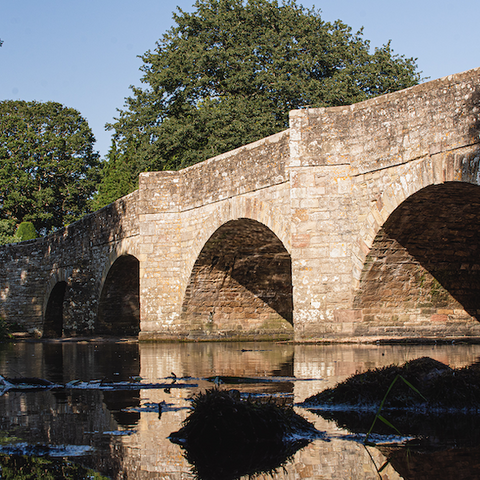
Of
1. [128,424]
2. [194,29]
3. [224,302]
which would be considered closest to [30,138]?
[194,29]

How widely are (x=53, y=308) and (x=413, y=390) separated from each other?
1976cm

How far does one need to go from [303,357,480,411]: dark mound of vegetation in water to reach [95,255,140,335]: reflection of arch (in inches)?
530

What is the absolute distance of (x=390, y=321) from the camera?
10.4 m

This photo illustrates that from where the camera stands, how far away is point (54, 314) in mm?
22453

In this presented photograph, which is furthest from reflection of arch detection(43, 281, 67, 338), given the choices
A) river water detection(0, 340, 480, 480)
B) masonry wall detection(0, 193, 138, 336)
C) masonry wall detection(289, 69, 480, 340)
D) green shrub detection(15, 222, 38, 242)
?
river water detection(0, 340, 480, 480)

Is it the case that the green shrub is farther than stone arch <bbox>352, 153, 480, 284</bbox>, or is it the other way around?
the green shrub

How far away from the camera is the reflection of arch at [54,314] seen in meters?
22.0

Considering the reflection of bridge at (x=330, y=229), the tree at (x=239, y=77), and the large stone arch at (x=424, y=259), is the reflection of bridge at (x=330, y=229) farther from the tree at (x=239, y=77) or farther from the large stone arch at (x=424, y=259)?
the tree at (x=239, y=77)

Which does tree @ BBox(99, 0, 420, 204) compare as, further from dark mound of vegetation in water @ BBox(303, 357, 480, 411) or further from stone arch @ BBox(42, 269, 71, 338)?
dark mound of vegetation in water @ BBox(303, 357, 480, 411)

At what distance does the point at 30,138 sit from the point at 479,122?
Result: 26962 millimetres

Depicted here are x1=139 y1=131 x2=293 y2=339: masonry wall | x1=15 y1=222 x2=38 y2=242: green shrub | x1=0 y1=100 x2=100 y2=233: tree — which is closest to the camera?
x1=139 y1=131 x2=293 y2=339: masonry wall

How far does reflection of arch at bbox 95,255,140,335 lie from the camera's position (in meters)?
17.6

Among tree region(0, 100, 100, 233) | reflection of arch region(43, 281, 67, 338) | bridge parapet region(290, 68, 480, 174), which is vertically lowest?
reflection of arch region(43, 281, 67, 338)

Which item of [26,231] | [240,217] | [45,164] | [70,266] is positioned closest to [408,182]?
[240,217]
